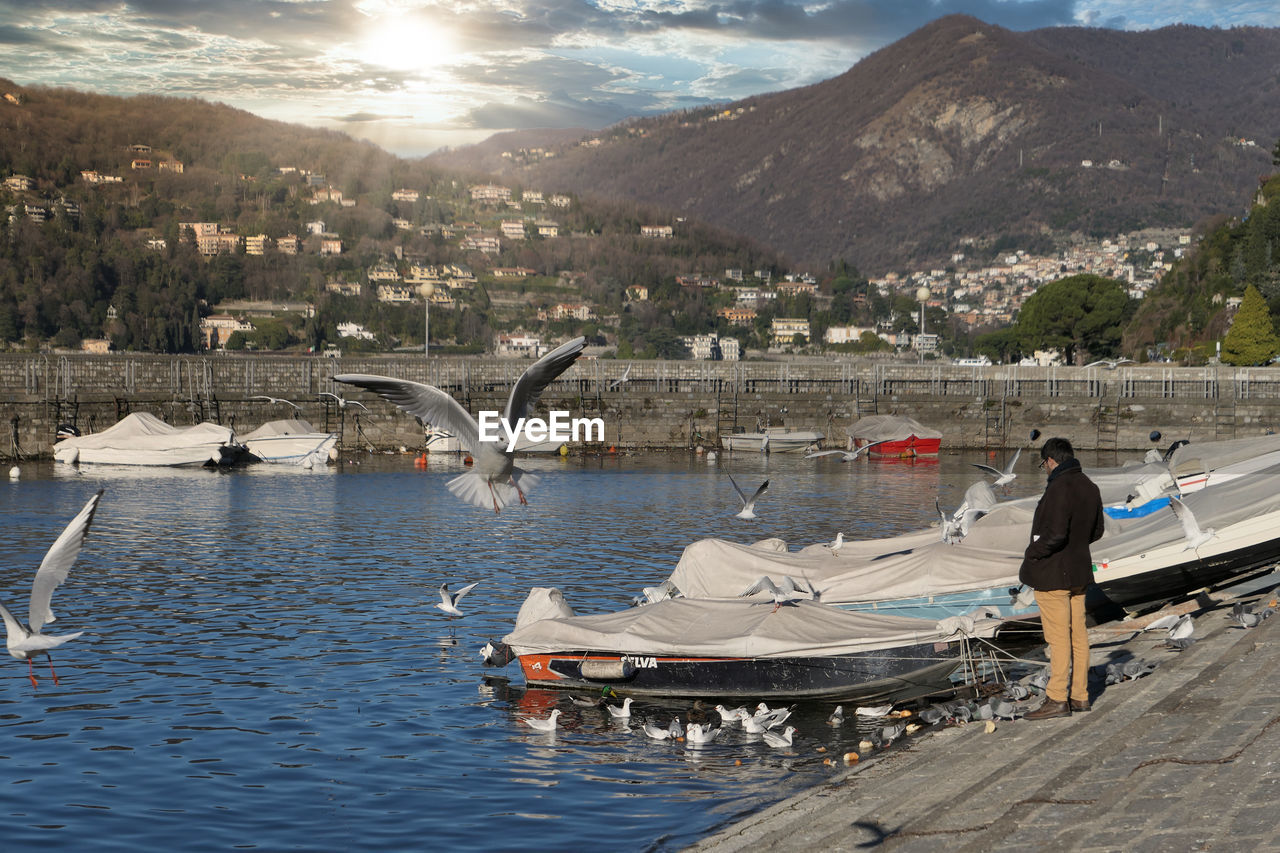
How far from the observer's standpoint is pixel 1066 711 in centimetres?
1101

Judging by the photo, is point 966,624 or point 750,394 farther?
point 750,394

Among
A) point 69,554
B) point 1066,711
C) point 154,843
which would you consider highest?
point 69,554

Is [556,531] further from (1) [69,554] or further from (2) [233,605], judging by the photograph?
(1) [69,554]

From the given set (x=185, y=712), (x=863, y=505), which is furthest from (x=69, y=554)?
(x=863, y=505)

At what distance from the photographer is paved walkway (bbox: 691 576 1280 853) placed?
7750mm

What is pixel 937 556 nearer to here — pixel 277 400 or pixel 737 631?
pixel 737 631

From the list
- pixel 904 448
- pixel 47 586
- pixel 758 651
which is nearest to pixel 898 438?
pixel 904 448

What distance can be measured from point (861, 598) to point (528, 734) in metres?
5.13

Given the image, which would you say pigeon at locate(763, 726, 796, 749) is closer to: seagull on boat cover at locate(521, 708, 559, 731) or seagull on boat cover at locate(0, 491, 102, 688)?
seagull on boat cover at locate(521, 708, 559, 731)

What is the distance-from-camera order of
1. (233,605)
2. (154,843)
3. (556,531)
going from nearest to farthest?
(154,843) → (233,605) → (556,531)

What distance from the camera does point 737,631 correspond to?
13984mm

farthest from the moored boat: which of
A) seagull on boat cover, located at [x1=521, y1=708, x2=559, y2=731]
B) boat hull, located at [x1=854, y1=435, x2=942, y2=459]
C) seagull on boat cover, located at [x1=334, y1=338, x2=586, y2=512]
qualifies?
boat hull, located at [x1=854, y1=435, x2=942, y2=459]

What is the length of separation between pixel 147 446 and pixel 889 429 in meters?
32.7

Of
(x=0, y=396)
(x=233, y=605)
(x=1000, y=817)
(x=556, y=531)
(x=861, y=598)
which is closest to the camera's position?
(x=1000, y=817)
